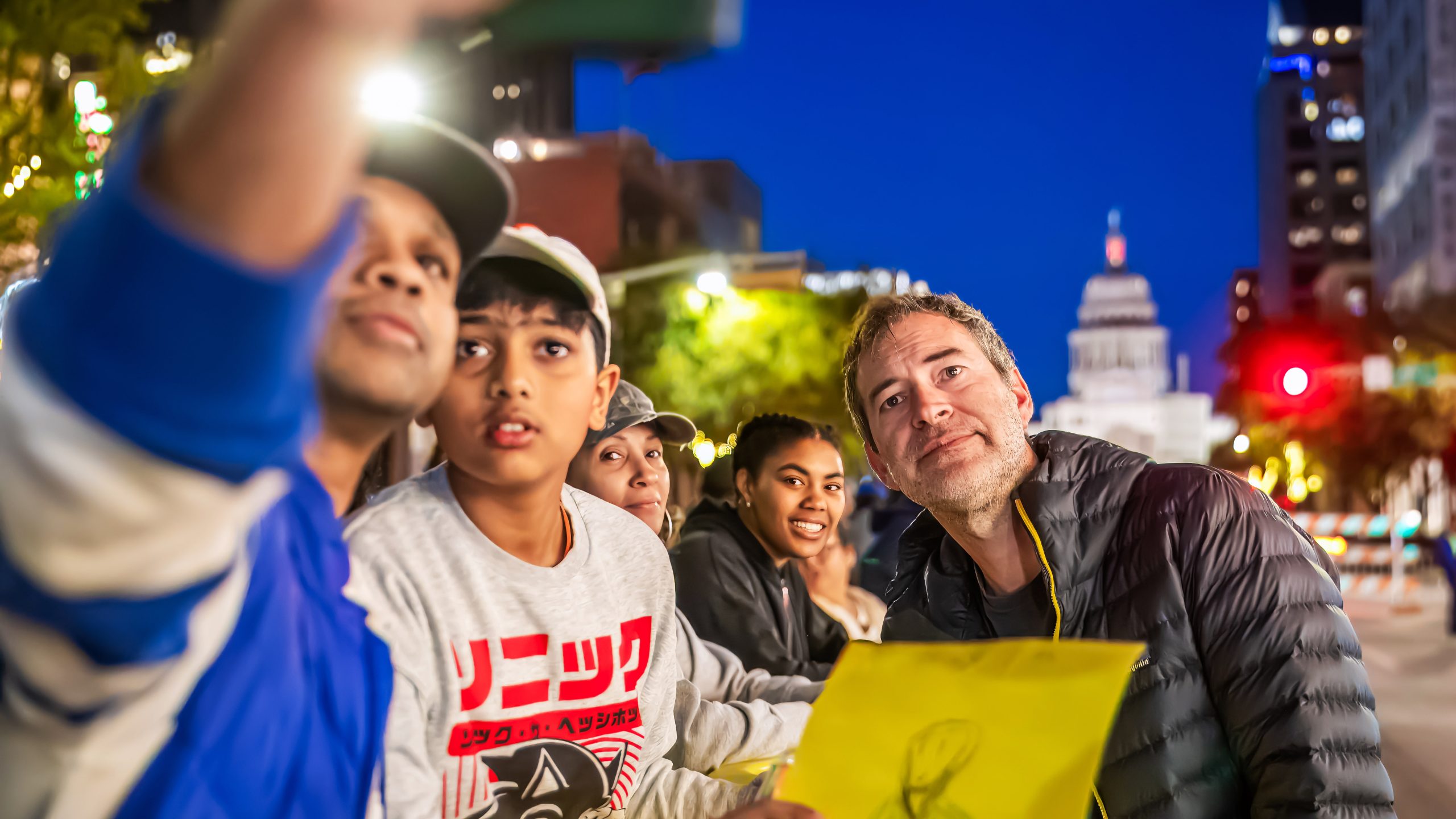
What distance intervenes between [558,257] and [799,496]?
2457 mm

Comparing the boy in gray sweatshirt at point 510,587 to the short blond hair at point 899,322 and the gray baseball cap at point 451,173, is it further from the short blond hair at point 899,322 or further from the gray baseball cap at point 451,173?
the short blond hair at point 899,322

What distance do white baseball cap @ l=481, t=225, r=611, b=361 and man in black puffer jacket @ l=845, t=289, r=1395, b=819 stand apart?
81 centimetres

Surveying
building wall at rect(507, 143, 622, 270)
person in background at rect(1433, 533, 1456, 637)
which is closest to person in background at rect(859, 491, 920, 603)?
building wall at rect(507, 143, 622, 270)

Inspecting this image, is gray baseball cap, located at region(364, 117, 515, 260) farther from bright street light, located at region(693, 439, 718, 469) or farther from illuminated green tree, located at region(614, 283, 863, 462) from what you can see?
illuminated green tree, located at region(614, 283, 863, 462)

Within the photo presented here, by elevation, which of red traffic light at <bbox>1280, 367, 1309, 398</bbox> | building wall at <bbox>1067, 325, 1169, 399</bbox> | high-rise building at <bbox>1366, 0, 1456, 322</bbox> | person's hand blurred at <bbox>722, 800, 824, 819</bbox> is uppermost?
building wall at <bbox>1067, 325, 1169, 399</bbox>

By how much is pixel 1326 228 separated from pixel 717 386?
304ft

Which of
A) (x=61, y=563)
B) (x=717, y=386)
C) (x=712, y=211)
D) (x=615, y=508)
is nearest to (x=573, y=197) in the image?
(x=615, y=508)

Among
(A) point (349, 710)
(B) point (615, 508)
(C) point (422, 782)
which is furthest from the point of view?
(B) point (615, 508)

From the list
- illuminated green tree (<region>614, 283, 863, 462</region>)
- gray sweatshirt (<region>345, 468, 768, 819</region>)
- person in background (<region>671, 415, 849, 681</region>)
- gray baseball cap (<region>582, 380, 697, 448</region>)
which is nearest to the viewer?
gray sweatshirt (<region>345, 468, 768, 819</region>)

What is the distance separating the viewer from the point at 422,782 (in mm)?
1292

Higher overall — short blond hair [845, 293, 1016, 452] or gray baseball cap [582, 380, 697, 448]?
short blond hair [845, 293, 1016, 452]

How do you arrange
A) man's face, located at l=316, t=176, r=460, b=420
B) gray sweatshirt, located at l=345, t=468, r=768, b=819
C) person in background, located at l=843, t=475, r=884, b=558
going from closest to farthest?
man's face, located at l=316, t=176, r=460, b=420
gray sweatshirt, located at l=345, t=468, r=768, b=819
person in background, located at l=843, t=475, r=884, b=558

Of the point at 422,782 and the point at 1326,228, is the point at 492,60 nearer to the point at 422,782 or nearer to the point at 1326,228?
the point at 422,782

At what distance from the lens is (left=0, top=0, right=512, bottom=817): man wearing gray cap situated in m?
0.61
